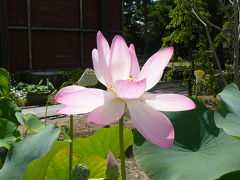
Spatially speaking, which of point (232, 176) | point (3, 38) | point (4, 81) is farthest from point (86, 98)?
point (3, 38)

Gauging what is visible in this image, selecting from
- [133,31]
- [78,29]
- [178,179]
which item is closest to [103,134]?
[178,179]

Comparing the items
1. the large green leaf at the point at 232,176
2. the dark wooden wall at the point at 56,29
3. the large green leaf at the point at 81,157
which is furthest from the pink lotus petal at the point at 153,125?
the dark wooden wall at the point at 56,29

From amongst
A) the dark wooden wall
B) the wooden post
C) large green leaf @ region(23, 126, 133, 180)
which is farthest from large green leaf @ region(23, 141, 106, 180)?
the dark wooden wall

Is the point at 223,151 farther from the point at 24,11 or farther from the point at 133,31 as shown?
the point at 133,31

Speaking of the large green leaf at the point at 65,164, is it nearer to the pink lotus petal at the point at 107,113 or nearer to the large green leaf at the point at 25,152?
the large green leaf at the point at 25,152

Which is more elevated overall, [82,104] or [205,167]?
[82,104]

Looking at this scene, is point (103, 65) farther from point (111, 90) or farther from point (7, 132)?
point (7, 132)
